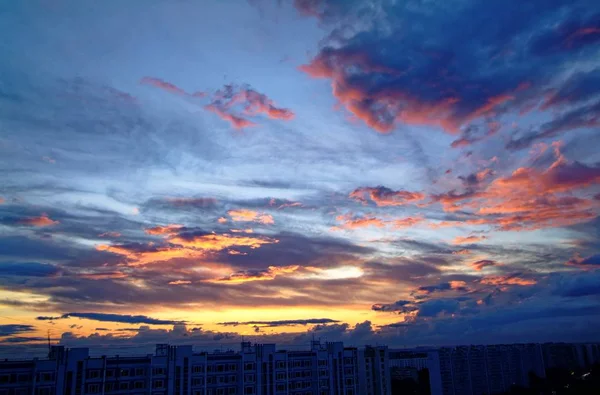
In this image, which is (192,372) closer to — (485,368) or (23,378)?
(23,378)

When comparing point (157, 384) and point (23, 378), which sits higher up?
point (23, 378)

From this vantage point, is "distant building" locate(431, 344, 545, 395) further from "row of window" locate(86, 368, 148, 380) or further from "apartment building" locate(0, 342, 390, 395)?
"row of window" locate(86, 368, 148, 380)

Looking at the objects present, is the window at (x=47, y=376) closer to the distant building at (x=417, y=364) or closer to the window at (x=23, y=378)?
the window at (x=23, y=378)

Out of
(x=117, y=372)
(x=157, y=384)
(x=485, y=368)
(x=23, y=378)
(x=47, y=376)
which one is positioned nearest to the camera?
(x=23, y=378)

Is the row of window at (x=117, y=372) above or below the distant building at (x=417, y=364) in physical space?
above

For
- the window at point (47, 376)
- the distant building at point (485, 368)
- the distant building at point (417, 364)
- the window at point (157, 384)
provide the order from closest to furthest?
the window at point (47, 376), the window at point (157, 384), the distant building at point (417, 364), the distant building at point (485, 368)

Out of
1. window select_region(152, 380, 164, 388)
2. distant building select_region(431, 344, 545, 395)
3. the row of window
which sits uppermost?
the row of window

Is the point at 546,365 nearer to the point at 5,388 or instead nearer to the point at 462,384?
the point at 462,384

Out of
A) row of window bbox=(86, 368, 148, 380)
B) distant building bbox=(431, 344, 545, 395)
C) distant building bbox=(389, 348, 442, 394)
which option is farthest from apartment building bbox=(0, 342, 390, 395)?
distant building bbox=(431, 344, 545, 395)

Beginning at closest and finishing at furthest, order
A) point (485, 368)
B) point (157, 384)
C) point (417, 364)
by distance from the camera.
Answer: point (157, 384), point (417, 364), point (485, 368)

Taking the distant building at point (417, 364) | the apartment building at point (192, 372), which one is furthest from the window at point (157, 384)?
the distant building at point (417, 364)

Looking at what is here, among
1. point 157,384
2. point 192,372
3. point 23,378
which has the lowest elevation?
point 157,384

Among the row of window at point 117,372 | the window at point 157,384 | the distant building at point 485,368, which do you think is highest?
the row of window at point 117,372

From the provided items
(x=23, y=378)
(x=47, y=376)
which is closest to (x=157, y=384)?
(x=47, y=376)
